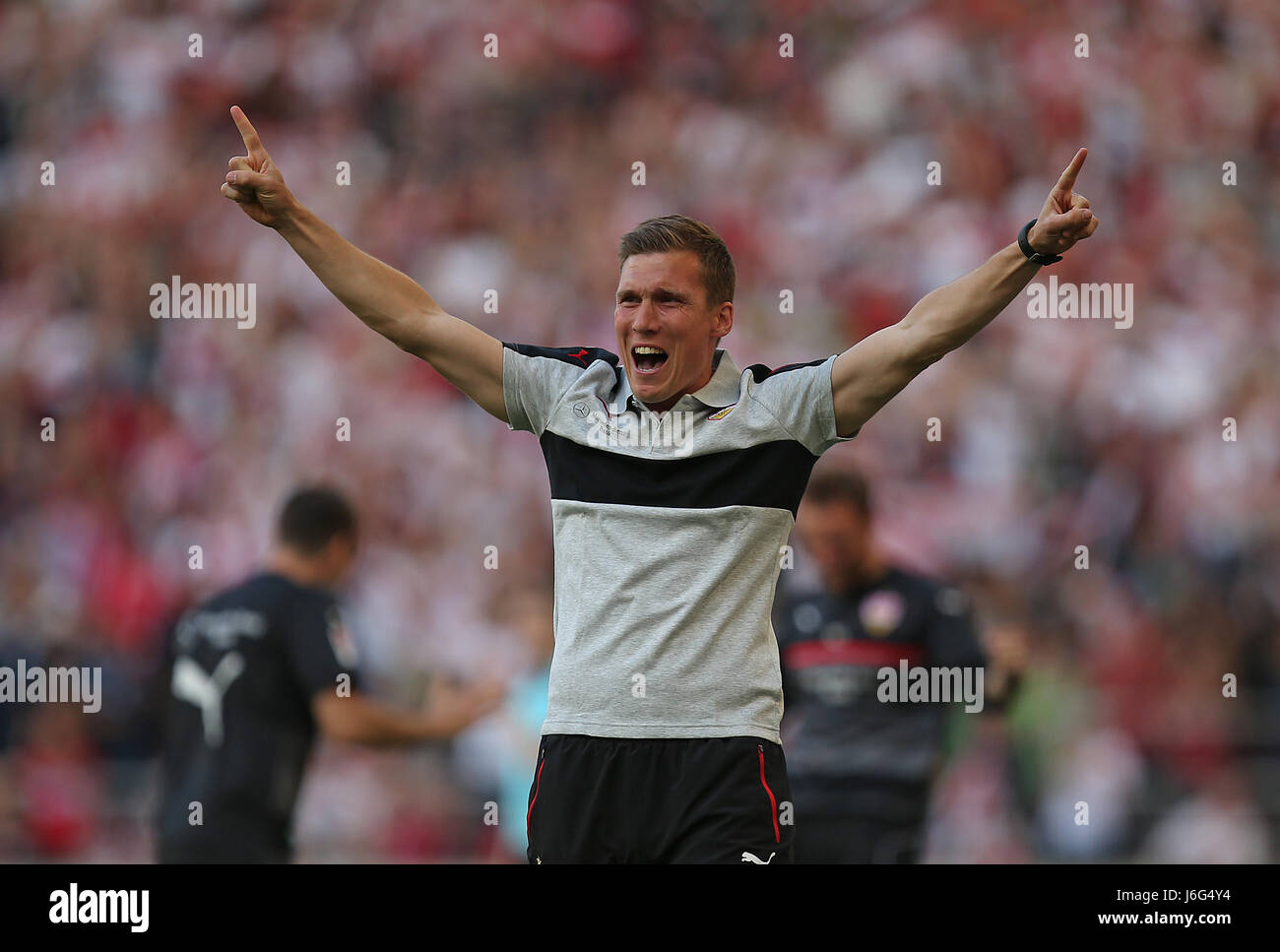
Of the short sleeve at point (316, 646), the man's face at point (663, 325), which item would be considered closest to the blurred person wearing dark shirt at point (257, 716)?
the short sleeve at point (316, 646)

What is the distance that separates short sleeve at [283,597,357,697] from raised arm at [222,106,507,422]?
180 centimetres

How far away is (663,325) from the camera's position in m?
3.49

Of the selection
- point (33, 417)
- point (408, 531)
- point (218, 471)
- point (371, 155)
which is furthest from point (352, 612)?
point (371, 155)

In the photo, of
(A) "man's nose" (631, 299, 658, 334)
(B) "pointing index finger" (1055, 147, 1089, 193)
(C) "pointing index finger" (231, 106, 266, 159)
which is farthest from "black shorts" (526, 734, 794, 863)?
(C) "pointing index finger" (231, 106, 266, 159)

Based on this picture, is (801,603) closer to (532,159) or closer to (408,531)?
(408,531)

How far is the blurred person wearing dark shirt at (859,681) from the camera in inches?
226

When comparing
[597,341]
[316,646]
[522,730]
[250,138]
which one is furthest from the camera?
[597,341]

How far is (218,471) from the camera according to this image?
8.95 metres

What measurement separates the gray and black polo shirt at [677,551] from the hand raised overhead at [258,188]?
0.80m

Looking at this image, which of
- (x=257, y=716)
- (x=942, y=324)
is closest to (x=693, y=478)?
(x=942, y=324)

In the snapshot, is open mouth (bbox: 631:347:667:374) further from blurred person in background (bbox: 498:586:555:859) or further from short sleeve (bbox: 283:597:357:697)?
blurred person in background (bbox: 498:586:555:859)

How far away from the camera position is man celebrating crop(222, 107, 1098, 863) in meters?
3.28

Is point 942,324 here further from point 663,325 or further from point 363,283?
point 363,283

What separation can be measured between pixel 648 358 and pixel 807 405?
0.37 metres
